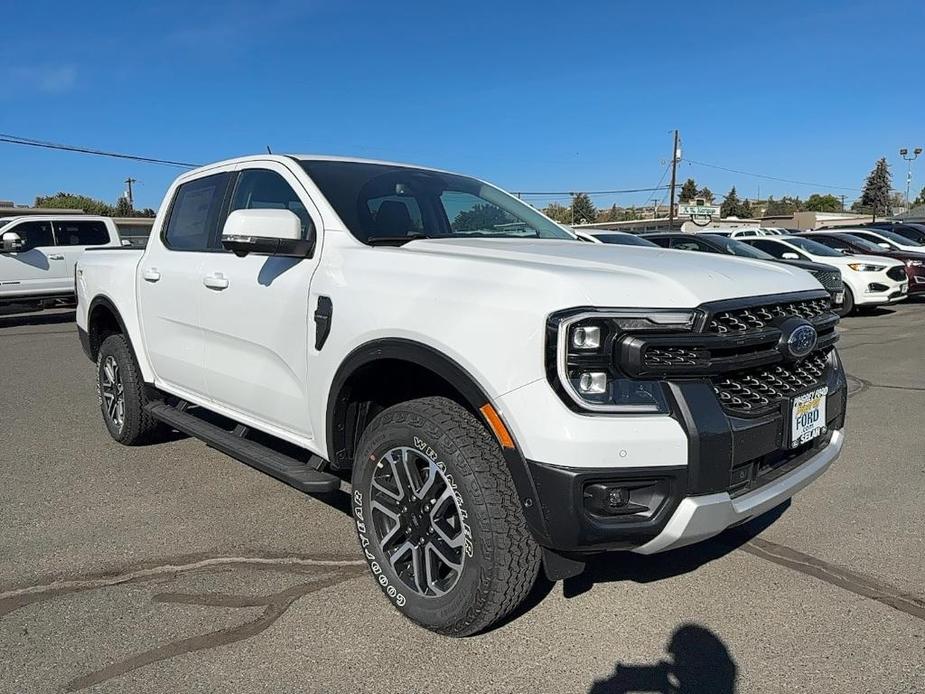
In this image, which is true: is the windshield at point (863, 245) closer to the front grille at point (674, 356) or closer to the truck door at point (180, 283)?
the truck door at point (180, 283)

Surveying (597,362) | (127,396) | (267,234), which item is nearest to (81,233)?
(127,396)

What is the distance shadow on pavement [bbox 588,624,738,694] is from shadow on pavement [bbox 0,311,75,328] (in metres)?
14.7

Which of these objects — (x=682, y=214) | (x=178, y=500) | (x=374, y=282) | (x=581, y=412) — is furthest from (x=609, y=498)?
(x=682, y=214)

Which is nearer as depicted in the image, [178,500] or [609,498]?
[609,498]

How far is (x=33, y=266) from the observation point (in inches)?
553

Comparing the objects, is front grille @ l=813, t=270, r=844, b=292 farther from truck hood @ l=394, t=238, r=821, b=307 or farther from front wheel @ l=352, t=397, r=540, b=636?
front wheel @ l=352, t=397, r=540, b=636

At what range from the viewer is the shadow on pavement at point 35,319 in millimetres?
14664

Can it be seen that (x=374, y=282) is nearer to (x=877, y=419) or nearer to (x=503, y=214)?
(x=503, y=214)

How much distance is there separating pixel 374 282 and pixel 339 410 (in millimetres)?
594

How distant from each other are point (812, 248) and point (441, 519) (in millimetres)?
14719

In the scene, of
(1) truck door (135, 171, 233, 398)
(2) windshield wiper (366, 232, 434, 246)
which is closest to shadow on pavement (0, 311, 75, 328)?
(1) truck door (135, 171, 233, 398)

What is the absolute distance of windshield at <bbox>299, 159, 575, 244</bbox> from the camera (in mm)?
3594

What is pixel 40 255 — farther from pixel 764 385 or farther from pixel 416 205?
pixel 764 385

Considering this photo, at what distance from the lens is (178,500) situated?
4.37 meters
